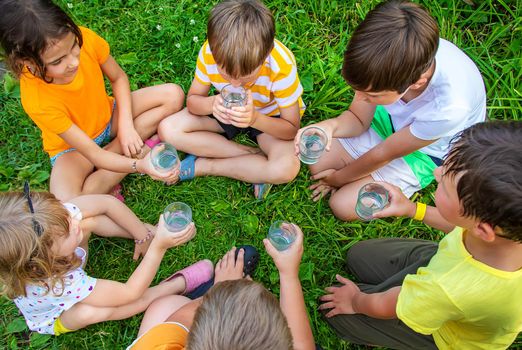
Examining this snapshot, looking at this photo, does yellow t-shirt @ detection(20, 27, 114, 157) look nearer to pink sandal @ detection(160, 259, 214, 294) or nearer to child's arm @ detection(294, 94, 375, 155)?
pink sandal @ detection(160, 259, 214, 294)

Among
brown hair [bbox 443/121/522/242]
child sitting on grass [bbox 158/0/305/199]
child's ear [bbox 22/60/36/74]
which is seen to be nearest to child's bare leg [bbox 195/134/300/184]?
child sitting on grass [bbox 158/0/305/199]

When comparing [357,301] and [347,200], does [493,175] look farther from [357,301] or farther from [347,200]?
[347,200]

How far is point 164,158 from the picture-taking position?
128 inches

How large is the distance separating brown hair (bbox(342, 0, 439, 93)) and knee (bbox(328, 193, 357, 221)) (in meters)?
1.15

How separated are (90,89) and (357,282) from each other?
227 cm

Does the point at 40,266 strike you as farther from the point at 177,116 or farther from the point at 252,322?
the point at 177,116

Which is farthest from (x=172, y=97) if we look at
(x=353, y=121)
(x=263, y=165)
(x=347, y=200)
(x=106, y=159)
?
(x=347, y=200)

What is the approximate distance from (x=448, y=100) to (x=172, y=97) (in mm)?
1987

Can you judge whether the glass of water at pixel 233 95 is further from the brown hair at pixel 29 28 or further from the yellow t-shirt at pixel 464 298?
the yellow t-shirt at pixel 464 298

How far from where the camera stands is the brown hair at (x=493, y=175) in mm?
1701

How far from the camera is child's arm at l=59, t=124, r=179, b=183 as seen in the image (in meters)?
3.05

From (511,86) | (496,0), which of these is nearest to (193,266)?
(511,86)

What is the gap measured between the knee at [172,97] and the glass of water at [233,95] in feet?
2.45

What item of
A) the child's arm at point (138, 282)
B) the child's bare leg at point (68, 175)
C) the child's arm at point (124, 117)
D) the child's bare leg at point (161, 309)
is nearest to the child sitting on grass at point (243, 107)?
the child's arm at point (124, 117)
